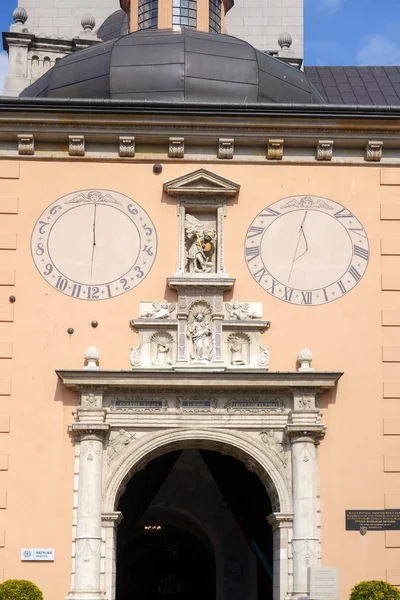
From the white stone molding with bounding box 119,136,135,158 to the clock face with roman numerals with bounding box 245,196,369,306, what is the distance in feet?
7.29

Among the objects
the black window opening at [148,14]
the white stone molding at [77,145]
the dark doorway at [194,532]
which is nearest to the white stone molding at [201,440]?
the dark doorway at [194,532]

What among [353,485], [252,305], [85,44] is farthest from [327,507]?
[85,44]

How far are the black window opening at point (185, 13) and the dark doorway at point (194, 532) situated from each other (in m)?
8.43

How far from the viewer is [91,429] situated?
18.4 m

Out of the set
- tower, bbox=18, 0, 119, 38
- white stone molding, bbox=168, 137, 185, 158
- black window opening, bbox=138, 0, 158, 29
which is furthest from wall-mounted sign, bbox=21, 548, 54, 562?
tower, bbox=18, 0, 119, 38

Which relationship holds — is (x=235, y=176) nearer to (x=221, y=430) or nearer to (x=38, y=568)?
(x=221, y=430)

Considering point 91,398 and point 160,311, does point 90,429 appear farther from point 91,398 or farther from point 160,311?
point 160,311

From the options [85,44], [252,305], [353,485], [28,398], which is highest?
[85,44]

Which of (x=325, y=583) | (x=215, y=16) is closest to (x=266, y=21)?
(x=215, y=16)

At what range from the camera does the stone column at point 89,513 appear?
1798 cm

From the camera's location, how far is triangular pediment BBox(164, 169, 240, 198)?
1961cm

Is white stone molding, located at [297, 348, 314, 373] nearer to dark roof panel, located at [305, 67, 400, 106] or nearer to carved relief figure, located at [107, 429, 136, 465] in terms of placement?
carved relief figure, located at [107, 429, 136, 465]

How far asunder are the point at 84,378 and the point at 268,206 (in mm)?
4007

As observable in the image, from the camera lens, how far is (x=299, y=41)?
31.8 metres
